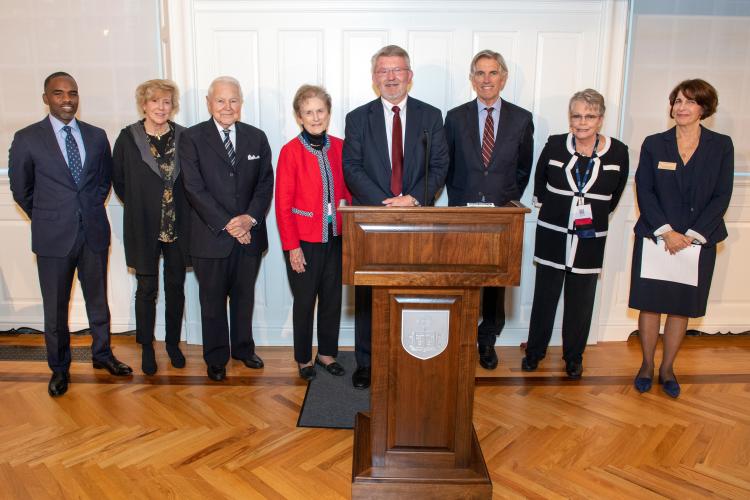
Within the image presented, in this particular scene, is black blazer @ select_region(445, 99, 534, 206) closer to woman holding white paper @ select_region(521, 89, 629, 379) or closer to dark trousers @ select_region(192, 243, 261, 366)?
woman holding white paper @ select_region(521, 89, 629, 379)

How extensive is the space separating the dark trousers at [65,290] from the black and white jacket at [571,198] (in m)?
2.65

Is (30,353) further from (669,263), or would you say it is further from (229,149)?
(669,263)

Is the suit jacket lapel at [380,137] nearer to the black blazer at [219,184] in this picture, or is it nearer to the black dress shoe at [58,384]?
the black blazer at [219,184]

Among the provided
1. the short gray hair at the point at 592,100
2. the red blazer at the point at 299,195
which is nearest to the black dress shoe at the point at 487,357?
the red blazer at the point at 299,195

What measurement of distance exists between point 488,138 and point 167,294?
2.17 m

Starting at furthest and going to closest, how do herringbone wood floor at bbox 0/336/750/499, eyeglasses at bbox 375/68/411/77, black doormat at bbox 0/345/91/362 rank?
black doormat at bbox 0/345/91/362 → eyeglasses at bbox 375/68/411/77 → herringbone wood floor at bbox 0/336/750/499

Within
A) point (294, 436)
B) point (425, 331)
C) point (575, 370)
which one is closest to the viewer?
point (425, 331)

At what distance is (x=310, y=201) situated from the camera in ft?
11.1

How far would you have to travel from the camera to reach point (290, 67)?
3.92 metres

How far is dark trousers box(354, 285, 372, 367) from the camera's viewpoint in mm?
3443

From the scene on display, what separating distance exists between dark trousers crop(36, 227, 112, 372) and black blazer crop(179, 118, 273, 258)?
584mm

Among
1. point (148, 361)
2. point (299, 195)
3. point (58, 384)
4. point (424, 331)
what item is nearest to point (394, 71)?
point (299, 195)

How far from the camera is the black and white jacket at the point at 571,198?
11.4ft

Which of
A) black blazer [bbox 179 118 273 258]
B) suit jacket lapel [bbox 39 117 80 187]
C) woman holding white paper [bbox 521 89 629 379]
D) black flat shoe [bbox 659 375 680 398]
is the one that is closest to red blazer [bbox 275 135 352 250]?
black blazer [bbox 179 118 273 258]
